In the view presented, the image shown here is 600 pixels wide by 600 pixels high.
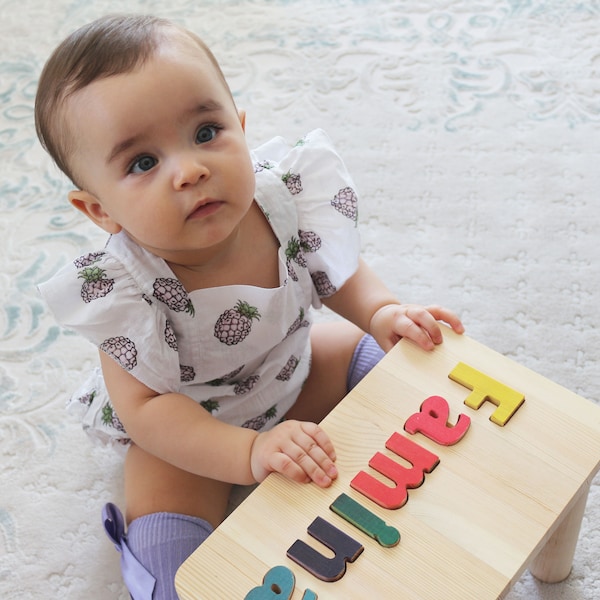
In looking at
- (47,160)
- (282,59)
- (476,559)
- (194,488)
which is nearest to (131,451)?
(194,488)

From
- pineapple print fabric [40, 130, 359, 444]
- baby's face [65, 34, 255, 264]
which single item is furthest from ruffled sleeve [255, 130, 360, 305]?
baby's face [65, 34, 255, 264]

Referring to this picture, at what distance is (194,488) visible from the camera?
770mm

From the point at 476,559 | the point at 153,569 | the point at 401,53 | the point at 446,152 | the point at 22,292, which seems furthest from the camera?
the point at 401,53

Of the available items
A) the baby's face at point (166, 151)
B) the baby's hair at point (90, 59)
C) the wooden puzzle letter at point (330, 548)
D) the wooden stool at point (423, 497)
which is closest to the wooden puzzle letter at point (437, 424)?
the wooden stool at point (423, 497)

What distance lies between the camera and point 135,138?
0.58 meters

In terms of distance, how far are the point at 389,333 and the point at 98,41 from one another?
1.16ft

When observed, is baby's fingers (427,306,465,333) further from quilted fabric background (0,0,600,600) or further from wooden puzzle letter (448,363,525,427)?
quilted fabric background (0,0,600,600)

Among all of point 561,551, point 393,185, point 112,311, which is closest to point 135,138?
point 112,311

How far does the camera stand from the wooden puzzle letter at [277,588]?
0.51 metres

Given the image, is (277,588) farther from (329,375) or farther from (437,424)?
(329,375)

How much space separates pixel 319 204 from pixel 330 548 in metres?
0.33

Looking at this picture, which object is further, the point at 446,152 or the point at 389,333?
the point at 446,152

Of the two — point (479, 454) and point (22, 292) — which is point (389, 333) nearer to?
point (479, 454)

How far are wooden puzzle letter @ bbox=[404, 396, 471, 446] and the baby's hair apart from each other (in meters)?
0.33
